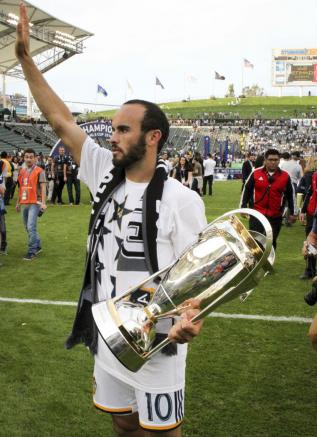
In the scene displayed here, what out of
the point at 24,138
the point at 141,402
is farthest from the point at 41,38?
the point at 141,402

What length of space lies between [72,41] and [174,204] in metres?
50.1

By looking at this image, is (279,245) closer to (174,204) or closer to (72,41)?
(174,204)

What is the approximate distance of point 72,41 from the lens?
4859cm

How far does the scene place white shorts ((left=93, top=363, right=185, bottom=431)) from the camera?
2123mm

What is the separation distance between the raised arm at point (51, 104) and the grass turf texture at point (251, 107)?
7627cm

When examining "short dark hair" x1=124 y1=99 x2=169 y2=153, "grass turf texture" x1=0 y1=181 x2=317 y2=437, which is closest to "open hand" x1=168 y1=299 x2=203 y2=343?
"short dark hair" x1=124 y1=99 x2=169 y2=153

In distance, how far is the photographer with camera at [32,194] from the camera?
27.6ft

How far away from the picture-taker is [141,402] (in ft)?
7.04

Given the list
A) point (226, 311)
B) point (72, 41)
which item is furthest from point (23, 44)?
point (72, 41)

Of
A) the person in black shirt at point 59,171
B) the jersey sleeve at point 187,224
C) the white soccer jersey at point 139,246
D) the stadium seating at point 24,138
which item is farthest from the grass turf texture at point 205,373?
the stadium seating at point 24,138

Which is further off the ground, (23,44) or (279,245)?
(23,44)

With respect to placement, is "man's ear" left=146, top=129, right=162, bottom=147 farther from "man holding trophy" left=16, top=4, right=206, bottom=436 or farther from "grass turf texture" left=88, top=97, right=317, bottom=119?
"grass turf texture" left=88, top=97, right=317, bottom=119

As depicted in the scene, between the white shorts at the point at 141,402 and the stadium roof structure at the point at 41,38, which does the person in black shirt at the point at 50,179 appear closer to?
the white shorts at the point at 141,402

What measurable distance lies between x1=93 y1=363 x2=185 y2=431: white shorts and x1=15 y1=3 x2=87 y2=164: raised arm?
43.1 inches
